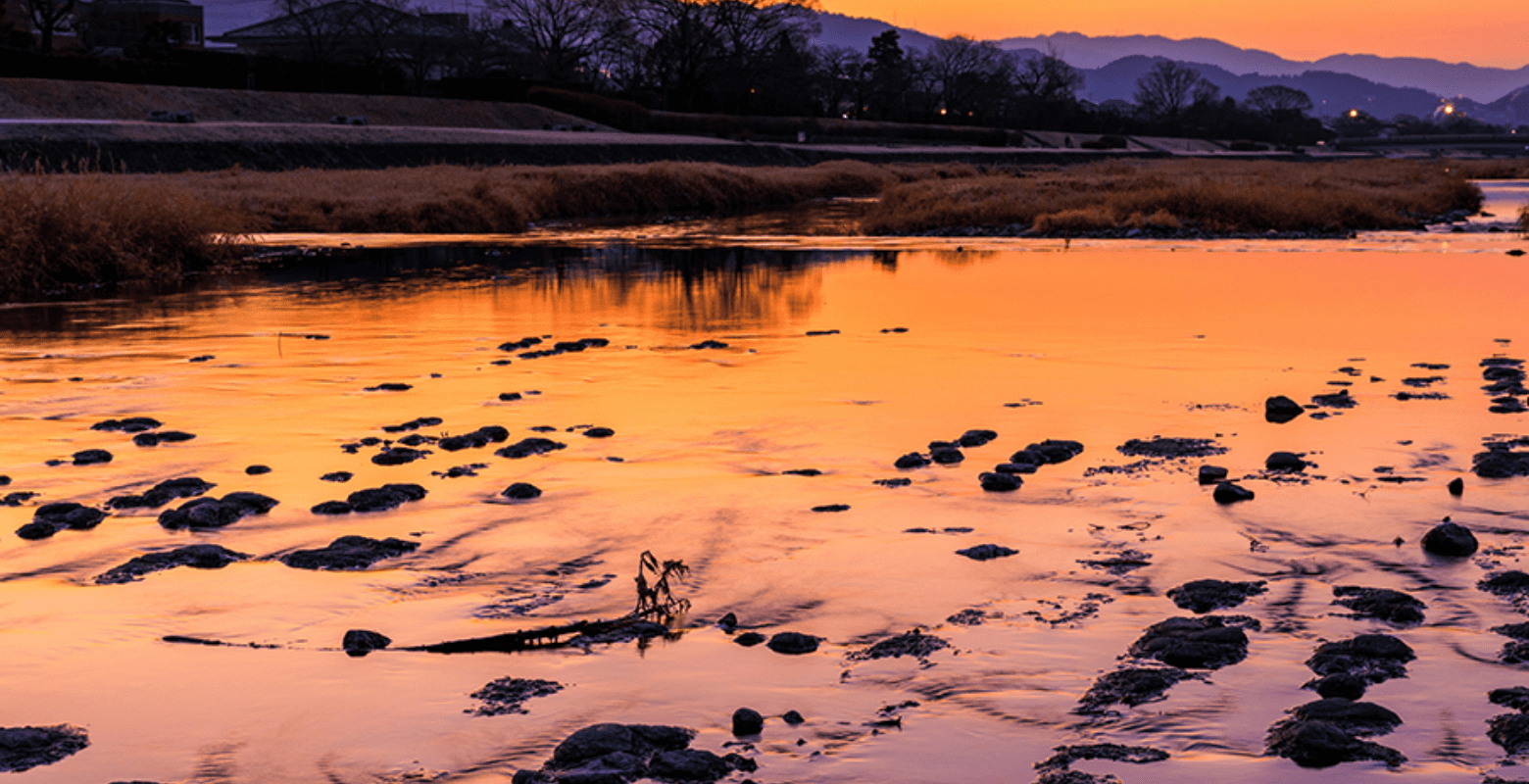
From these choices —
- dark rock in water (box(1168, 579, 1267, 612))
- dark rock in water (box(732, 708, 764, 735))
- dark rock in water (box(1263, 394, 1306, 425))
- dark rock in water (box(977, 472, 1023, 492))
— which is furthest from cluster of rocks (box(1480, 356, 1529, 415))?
dark rock in water (box(732, 708, 764, 735))

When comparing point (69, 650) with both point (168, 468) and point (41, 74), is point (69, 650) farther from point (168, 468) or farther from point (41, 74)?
point (41, 74)

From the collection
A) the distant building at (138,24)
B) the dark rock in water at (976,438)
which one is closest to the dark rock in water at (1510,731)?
the dark rock in water at (976,438)

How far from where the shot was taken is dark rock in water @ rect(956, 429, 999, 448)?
29.7ft

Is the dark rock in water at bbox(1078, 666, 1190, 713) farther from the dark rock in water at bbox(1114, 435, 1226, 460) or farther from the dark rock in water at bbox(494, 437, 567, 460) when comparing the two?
the dark rock in water at bbox(494, 437, 567, 460)

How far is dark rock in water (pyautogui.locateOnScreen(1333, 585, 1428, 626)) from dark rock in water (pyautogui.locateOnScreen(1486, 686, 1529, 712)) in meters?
0.74

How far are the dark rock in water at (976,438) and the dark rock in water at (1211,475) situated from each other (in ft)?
5.16

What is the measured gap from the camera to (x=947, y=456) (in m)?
8.59

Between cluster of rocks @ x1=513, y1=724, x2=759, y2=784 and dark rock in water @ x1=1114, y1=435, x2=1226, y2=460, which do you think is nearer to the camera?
cluster of rocks @ x1=513, y1=724, x2=759, y2=784

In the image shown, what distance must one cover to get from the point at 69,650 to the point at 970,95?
148 meters

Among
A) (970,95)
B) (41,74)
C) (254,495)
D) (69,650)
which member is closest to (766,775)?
(69,650)

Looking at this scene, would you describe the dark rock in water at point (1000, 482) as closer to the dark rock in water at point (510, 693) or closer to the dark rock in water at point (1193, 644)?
the dark rock in water at point (1193, 644)

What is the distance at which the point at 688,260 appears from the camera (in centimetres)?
2489

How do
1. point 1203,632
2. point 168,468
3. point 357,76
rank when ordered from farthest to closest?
point 357,76 < point 168,468 < point 1203,632

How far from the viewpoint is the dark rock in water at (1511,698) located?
15.3ft
